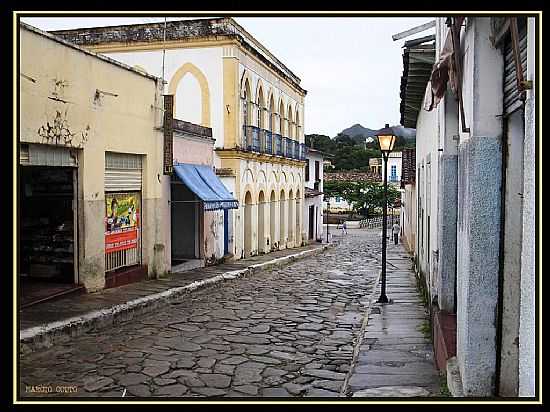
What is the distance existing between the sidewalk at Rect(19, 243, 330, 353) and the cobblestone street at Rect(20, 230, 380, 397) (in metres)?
0.16

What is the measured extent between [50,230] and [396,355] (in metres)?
6.16

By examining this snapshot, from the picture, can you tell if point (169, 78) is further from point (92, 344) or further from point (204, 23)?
point (92, 344)

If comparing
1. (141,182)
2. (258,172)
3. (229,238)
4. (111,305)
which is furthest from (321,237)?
(111,305)

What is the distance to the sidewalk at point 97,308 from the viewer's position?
7.91 m

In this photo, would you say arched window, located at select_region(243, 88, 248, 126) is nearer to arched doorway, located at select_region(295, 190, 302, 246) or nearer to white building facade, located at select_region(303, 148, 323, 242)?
arched doorway, located at select_region(295, 190, 302, 246)

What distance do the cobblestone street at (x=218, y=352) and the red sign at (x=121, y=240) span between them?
5.17 ft

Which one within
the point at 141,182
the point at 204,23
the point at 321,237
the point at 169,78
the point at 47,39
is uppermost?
the point at 204,23

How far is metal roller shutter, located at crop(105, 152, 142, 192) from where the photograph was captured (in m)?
11.6

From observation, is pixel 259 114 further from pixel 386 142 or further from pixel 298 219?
pixel 386 142

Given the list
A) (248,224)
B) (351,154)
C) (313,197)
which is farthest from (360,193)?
(248,224)

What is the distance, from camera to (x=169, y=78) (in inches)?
797

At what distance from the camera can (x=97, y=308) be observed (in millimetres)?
9492

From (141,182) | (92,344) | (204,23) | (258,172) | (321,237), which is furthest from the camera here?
(321,237)
